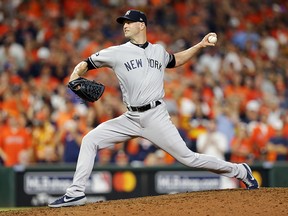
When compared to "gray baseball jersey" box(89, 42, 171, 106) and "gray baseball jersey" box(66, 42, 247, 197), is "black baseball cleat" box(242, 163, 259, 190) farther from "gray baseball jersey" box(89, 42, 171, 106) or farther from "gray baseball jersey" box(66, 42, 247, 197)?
"gray baseball jersey" box(89, 42, 171, 106)

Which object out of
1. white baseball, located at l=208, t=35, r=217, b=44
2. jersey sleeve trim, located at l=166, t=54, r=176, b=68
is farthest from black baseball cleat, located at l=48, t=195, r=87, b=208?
white baseball, located at l=208, t=35, r=217, b=44

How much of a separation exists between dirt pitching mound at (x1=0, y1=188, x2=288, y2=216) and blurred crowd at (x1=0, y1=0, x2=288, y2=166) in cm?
489

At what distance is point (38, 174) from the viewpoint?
12570 mm

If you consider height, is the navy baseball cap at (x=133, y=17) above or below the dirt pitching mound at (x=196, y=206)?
above

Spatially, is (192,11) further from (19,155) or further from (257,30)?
(19,155)

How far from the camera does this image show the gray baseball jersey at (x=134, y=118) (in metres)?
7.70

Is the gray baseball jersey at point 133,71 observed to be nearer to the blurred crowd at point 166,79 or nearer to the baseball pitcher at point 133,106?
the baseball pitcher at point 133,106

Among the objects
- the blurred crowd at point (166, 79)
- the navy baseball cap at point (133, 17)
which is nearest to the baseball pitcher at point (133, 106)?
the navy baseball cap at point (133, 17)

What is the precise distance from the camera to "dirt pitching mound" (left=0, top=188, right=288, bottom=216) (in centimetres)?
732

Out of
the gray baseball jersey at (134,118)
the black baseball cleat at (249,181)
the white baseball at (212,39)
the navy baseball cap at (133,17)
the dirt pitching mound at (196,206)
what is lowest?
the dirt pitching mound at (196,206)

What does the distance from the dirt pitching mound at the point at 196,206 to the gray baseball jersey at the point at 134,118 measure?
32 centimetres

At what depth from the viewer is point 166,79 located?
15742 millimetres

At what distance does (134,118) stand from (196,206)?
104 centimetres

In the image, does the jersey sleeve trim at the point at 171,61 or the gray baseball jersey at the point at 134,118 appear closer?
the gray baseball jersey at the point at 134,118
